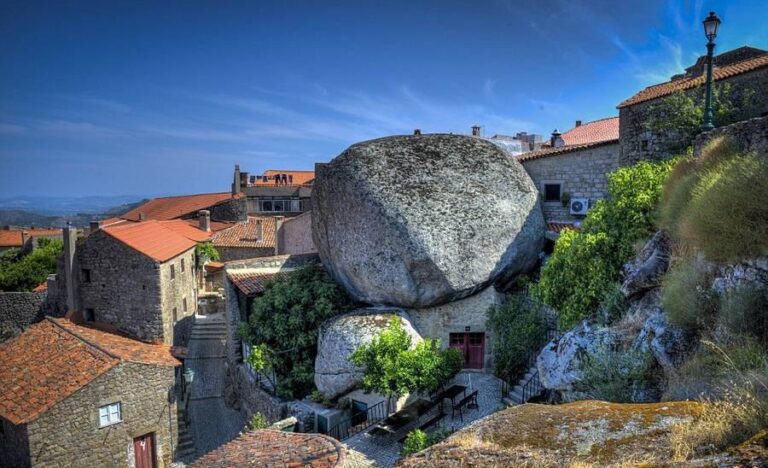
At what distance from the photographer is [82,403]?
14.9 m

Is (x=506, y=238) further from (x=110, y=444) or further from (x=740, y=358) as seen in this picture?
(x=110, y=444)

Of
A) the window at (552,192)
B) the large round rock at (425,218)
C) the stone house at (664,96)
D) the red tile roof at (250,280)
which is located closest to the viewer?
the stone house at (664,96)

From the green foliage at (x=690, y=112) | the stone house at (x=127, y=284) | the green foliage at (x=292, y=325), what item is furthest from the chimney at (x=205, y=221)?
the green foliage at (x=690, y=112)

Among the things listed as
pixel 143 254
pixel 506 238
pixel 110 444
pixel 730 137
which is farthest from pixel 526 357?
pixel 143 254

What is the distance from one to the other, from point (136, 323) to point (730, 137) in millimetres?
22837

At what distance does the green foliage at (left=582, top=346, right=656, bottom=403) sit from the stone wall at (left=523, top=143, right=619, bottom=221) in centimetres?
1114

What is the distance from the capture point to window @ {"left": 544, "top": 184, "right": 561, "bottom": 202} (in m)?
19.9

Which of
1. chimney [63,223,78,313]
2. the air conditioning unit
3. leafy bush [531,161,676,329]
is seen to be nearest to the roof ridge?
chimney [63,223,78,313]

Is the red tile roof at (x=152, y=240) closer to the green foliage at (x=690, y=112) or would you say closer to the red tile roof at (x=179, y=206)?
the red tile roof at (x=179, y=206)

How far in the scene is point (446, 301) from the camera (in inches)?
654

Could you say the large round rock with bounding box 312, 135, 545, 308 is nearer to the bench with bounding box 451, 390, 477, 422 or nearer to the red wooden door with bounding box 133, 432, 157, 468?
the bench with bounding box 451, 390, 477, 422

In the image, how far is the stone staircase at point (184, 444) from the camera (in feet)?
57.6

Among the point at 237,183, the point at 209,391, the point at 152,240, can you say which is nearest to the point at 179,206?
the point at 237,183

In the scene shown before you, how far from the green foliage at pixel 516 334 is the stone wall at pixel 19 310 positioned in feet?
81.4
